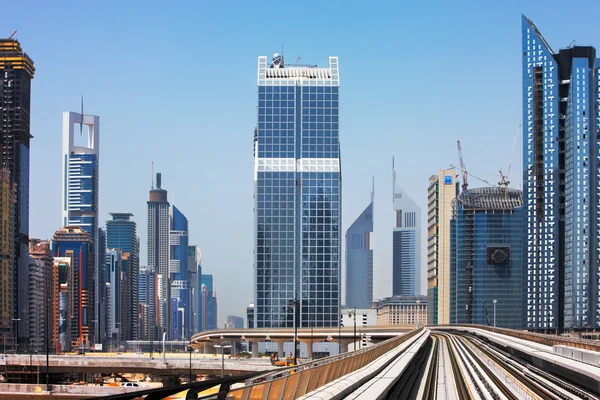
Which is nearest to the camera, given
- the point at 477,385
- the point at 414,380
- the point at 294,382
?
the point at 294,382

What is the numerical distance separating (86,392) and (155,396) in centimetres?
8725

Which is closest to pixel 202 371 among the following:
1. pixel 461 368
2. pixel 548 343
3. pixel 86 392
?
pixel 86 392

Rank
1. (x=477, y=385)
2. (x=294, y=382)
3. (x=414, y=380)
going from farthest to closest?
(x=477, y=385) → (x=414, y=380) → (x=294, y=382)

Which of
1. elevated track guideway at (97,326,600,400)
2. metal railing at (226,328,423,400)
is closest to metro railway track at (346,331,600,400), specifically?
elevated track guideway at (97,326,600,400)

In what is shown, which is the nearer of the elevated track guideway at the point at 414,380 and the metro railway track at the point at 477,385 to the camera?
the elevated track guideway at the point at 414,380

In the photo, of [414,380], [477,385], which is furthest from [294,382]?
[477,385]

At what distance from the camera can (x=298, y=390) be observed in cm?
1712

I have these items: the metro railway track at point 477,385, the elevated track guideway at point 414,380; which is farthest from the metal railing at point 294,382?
the metro railway track at point 477,385

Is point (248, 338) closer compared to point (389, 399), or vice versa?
point (389, 399)

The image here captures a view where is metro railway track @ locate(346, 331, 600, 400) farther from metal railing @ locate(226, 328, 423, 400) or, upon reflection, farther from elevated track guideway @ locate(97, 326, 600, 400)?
metal railing @ locate(226, 328, 423, 400)

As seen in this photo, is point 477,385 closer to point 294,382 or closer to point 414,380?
point 414,380

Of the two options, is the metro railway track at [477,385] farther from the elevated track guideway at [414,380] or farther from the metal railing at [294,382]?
the metal railing at [294,382]

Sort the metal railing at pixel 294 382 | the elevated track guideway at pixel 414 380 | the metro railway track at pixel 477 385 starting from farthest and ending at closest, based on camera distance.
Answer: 1. the metro railway track at pixel 477 385
2. the elevated track guideway at pixel 414 380
3. the metal railing at pixel 294 382

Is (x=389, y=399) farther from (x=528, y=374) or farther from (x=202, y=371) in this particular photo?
(x=202, y=371)
